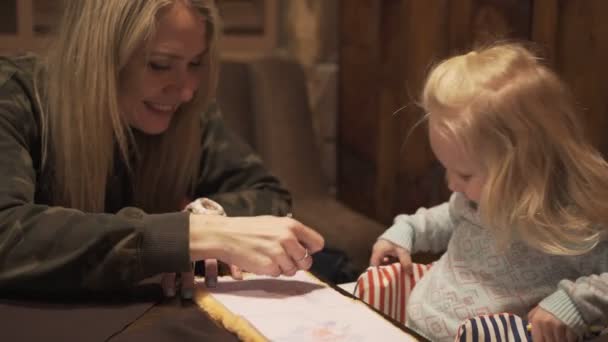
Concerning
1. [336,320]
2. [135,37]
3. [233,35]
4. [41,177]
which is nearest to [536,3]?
[135,37]

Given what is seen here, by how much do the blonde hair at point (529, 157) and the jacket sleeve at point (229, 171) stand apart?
639 millimetres

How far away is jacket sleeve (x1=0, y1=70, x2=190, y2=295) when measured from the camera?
115 cm

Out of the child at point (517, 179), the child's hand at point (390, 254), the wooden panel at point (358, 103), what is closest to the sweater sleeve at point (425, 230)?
the child's hand at point (390, 254)

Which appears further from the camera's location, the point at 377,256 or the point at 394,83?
the point at 394,83

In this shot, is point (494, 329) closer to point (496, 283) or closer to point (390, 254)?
point (496, 283)

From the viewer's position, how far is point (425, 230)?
4.86ft

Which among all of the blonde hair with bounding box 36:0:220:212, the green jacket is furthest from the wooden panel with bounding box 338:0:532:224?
the green jacket

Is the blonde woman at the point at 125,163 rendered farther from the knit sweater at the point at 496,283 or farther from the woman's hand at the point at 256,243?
the knit sweater at the point at 496,283

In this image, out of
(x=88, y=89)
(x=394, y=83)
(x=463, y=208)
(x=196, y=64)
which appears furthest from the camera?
(x=394, y=83)

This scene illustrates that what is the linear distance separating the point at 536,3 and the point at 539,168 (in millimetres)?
720

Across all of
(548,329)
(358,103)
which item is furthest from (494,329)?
(358,103)

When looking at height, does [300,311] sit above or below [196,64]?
below

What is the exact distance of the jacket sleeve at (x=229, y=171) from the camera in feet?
5.87

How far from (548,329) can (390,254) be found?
438 mm
